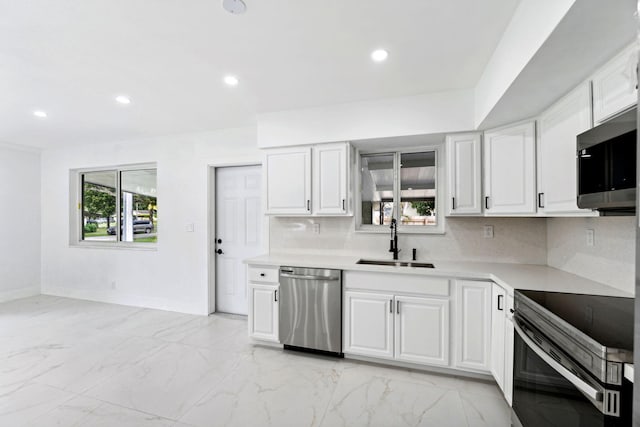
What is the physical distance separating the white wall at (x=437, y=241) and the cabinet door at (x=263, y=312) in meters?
0.69

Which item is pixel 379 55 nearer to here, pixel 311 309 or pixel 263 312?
pixel 311 309

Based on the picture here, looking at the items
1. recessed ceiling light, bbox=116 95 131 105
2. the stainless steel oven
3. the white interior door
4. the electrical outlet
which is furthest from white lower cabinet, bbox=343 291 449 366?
recessed ceiling light, bbox=116 95 131 105

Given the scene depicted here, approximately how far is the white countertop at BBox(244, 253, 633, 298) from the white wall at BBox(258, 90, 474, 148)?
124 cm

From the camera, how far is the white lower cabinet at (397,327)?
7.47 feet

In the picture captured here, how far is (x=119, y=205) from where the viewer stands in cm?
441

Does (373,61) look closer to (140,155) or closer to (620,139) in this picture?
(620,139)

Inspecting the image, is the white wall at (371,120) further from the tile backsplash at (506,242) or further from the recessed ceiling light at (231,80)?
the tile backsplash at (506,242)

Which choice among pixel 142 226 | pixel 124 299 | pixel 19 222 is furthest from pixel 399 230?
pixel 19 222

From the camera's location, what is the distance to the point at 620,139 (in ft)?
3.58

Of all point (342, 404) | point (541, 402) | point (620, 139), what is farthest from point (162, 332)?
point (620, 139)

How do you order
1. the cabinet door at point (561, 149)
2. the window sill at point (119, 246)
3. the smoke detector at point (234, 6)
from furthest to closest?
the window sill at point (119, 246), the cabinet door at point (561, 149), the smoke detector at point (234, 6)

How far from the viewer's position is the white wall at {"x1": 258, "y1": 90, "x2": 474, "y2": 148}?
97.9 inches

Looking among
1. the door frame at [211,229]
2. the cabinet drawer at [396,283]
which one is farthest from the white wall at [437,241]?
the door frame at [211,229]

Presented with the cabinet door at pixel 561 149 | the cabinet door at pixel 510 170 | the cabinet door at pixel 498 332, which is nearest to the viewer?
the cabinet door at pixel 561 149
